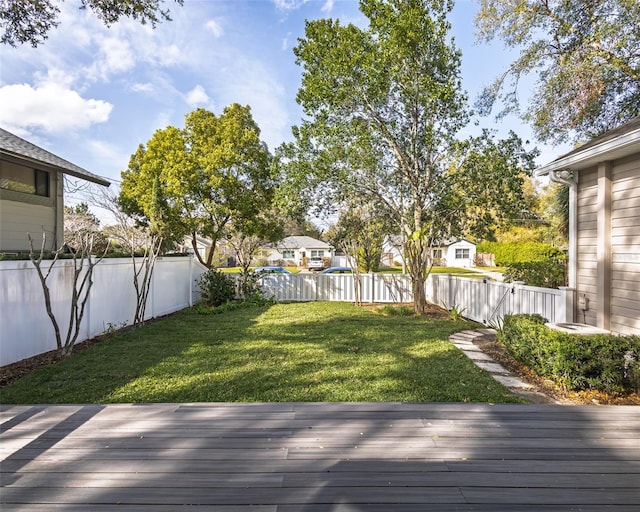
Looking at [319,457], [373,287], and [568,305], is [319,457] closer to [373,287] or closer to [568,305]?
[568,305]

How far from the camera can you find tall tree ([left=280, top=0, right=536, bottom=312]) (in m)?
7.77

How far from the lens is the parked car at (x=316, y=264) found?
29095 millimetres

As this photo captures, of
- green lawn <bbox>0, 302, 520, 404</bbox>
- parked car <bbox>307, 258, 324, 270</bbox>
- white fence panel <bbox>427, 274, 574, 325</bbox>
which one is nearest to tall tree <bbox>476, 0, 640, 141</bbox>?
white fence panel <bbox>427, 274, 574, 325</bbox>

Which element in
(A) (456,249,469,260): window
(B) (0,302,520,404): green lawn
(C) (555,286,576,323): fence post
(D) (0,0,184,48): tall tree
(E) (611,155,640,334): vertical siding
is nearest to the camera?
(B) (0,302,520,404): green lawn

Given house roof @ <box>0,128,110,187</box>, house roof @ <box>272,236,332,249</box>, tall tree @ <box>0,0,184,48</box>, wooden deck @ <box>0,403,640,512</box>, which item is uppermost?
tall tree @ <box>0,0,184,48</box>

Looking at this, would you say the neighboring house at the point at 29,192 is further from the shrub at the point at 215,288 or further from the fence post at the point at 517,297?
the fence post at the point at 517,297

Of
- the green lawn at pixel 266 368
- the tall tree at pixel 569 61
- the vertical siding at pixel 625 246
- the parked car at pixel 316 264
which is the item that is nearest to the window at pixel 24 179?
the green lawn at pixel 266 368

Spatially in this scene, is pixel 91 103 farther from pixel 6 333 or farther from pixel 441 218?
pixel 441 218

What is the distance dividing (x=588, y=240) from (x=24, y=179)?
31.8ft

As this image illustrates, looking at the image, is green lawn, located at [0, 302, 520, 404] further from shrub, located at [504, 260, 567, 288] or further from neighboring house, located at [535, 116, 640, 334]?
shrub, located at [504, 260, 567, 288]

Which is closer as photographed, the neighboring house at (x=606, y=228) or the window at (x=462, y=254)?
the neighboring house at (x=606, y=228)

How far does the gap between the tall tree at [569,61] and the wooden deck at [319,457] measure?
8.71 m

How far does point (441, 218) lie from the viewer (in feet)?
30.9

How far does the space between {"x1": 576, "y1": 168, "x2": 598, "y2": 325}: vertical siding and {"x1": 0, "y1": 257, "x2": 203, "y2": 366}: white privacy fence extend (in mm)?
7438
